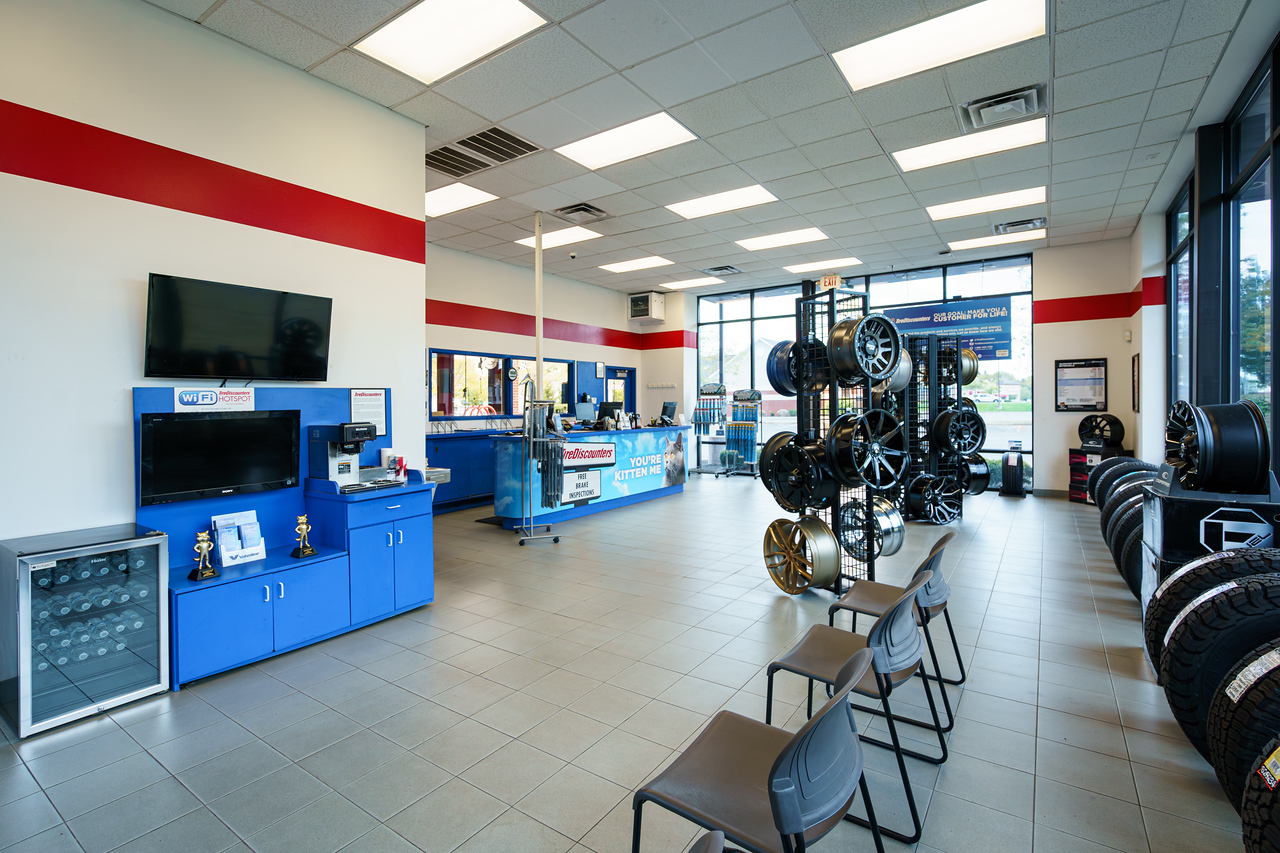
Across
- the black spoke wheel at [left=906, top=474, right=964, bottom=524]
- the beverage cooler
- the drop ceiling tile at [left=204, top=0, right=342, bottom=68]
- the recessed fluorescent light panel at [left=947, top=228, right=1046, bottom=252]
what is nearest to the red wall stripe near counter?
the recessed fluorescent light panel at [left=947, top=228, right=1046, bottom=252]

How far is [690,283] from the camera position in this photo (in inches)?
456

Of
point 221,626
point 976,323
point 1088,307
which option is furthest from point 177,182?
point 1088,307

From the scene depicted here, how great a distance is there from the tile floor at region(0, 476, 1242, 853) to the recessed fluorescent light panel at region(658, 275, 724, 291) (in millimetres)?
7738

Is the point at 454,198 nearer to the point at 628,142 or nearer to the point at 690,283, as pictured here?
the point at 628,142

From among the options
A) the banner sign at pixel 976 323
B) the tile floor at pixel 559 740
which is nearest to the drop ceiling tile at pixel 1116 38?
the tile floor at pixel 559 740

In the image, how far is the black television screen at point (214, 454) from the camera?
329 cm

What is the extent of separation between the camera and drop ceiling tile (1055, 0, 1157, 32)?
3.46 metres

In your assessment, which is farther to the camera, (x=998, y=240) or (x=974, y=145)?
(x=998, y=240)

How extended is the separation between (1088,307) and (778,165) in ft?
20.7

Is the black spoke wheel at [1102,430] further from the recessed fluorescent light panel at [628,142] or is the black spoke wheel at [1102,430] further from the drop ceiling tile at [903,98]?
the recessed fluorescent light panel at [628,142]

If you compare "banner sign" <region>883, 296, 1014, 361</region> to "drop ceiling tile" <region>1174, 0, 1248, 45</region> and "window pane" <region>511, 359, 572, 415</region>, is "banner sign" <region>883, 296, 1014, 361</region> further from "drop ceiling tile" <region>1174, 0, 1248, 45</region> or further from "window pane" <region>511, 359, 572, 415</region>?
"window pane" <region>511, 359, 572, 415</region>

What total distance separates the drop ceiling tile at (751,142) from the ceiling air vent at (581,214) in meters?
2.05

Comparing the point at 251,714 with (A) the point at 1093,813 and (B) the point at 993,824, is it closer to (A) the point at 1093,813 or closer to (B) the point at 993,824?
(B) the point at 993,824

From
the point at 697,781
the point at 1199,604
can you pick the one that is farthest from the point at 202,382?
the point at 1199,604
